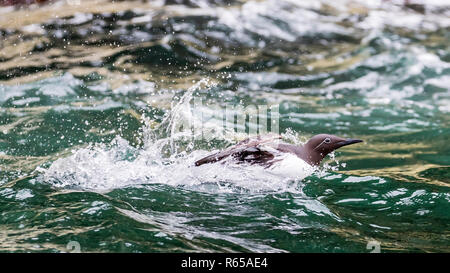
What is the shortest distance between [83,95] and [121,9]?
3822 millimetres

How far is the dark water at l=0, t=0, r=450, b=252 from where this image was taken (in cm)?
491

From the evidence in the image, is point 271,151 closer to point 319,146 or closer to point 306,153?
point 306,153

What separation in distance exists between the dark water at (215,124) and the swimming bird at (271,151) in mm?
165

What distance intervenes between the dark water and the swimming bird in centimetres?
16

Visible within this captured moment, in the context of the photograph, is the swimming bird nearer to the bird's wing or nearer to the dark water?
the bird's wing

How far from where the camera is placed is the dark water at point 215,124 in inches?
193

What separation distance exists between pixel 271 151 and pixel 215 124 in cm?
293

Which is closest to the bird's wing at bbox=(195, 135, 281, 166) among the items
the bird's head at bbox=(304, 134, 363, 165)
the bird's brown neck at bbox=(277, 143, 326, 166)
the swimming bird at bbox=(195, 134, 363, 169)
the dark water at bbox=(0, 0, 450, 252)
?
the swimming bird at bbox=(195, 134, 363, 169)

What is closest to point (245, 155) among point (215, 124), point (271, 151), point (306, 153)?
point (271, 151)

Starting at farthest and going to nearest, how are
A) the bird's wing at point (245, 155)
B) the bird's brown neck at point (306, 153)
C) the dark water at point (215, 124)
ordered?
the bird's brown neck at point (306, 153)
the bird's wing at point (245, 155)
the dark water at point (215, 124)

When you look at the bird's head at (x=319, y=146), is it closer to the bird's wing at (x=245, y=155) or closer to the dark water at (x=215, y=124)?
the dark water at (x=215, y=124)

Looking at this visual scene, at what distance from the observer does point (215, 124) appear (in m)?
8.80

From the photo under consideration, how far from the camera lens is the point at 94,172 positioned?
610 centimetres

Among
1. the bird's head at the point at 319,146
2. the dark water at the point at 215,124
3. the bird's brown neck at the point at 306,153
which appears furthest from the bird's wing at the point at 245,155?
the bird's head at the point at 319,146
